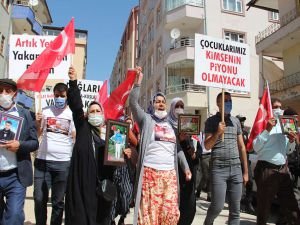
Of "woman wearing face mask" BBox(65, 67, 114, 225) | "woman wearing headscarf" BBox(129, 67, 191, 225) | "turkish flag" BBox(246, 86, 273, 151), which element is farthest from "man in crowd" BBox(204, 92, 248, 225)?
"woman wearing face mask" BBox(65, 67, 114, 225)

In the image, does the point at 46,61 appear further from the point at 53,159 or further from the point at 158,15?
the point at 158,15

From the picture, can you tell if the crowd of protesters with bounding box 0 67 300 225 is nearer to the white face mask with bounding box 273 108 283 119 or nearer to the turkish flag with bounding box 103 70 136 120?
the white face mask with bounding box 273 108 283 119

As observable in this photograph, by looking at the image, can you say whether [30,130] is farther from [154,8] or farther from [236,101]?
[154,8]

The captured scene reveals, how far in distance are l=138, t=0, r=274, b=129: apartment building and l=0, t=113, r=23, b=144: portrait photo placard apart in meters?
22.8

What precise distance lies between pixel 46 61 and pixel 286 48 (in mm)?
18748

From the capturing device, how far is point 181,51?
28.1 meters

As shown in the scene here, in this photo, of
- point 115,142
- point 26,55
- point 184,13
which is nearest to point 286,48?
point 184,13

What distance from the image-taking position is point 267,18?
29891 mm

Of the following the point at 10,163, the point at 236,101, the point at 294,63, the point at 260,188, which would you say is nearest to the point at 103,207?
the point at 10,163

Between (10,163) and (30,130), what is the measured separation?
0.46 m

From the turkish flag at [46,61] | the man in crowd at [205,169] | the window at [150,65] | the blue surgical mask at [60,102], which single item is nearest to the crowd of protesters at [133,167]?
the blue surgical mask at [60,102]

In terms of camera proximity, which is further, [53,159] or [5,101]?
[53,159]

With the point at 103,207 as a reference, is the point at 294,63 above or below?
above

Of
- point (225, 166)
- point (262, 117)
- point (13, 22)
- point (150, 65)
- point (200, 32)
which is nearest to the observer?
point (225, 166)
